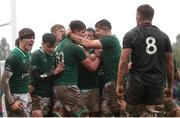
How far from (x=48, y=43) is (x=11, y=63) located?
105cm

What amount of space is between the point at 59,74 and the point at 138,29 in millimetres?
1927

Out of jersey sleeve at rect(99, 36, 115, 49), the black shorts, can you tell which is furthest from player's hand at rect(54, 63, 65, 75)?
the black shorts

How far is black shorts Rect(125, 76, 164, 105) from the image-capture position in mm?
8688

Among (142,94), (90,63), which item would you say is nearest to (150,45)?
(142,94)

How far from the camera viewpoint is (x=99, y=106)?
10656 mm

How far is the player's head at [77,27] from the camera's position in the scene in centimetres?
988

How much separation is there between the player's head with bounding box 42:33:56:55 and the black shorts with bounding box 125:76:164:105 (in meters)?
2.06

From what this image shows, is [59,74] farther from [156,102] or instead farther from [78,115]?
[156,102]

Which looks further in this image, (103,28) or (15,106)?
(103,28)

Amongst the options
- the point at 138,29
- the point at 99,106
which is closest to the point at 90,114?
the point at 99,106

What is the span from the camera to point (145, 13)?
8672 mm

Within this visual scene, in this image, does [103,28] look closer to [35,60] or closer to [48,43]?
[48,43]

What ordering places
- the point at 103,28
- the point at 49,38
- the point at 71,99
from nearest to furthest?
the point at 71,99
the point at 49,38
the point at 103,28

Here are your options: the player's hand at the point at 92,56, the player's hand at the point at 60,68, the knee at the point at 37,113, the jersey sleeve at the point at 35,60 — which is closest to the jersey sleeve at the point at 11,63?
the player's hand at the point at 60,68
